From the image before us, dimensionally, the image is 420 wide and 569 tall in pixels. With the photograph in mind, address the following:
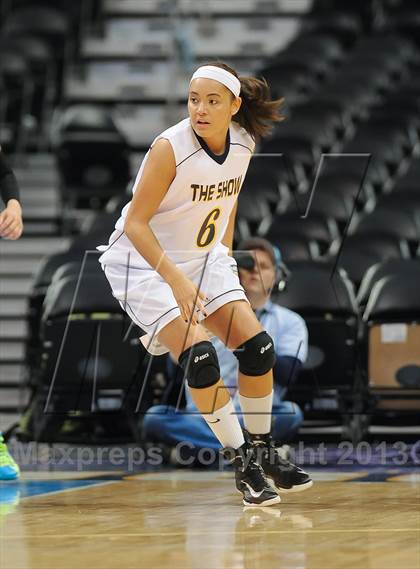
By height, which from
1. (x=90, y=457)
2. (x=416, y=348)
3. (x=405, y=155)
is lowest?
(x=90, y=457)

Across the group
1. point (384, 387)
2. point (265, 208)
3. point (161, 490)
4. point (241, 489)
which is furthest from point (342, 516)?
point (265, 208)

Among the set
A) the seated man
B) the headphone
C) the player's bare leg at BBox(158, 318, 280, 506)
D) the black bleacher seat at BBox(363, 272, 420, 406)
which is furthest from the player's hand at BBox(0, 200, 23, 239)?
the black bleacher seat at BBox(363, 272, 420, 406)

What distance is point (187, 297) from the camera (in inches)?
179

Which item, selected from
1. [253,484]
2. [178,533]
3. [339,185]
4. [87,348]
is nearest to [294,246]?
[339,185]

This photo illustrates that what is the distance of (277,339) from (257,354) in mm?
1910

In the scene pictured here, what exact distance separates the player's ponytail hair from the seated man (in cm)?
138

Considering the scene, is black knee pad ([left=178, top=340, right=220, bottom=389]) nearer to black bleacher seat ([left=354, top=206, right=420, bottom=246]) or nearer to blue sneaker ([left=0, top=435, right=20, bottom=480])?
blue sneaker ([left=0, top=435, right=20, bottom=480])

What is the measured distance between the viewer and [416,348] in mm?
7227

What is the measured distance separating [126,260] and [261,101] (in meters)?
0.79

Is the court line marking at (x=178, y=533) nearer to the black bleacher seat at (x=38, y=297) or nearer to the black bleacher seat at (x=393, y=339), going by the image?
the black bleacher seat at (x=393, y=339)

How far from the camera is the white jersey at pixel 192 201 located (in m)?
4.75

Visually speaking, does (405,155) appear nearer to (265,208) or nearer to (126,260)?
(265,208)

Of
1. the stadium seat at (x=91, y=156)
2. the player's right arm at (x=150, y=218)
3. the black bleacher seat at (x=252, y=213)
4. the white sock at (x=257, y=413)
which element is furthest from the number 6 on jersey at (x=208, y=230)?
the stadium seat at (x=91, y=156)

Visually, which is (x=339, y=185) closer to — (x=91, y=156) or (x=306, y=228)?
(x=306, y=228)
